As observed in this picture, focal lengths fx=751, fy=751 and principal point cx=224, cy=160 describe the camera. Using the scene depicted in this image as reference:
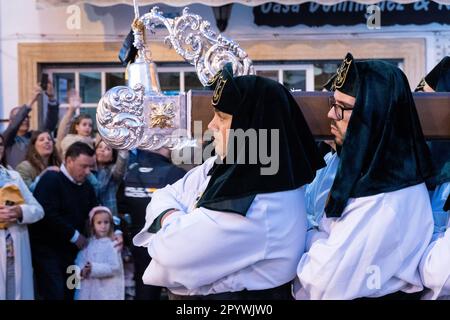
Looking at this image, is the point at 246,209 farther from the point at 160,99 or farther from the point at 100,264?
the point at 100,264

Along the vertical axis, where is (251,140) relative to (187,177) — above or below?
above

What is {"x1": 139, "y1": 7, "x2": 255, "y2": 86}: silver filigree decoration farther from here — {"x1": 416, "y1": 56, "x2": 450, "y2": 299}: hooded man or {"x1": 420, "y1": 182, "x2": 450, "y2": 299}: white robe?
{"x1": 420, "y1": 182, "x2": 450, "y2": 299}: white robe

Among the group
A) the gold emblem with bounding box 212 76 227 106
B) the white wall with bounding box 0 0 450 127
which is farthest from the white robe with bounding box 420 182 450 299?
the white wall with bounding box 0 0 450 127

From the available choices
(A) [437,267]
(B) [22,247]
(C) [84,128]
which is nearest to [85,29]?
(C) [84,128]

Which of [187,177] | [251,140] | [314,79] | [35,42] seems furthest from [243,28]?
[251,140]

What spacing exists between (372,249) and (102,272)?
240 cm

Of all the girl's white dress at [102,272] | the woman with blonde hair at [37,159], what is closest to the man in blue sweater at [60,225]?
the girl's white dress at [102,272]

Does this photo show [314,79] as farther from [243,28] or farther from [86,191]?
[86,191]

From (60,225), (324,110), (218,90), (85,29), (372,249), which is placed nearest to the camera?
(372,249)

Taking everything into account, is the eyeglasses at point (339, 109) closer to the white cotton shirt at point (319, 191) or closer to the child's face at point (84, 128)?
the white cotton shirt at point (319, 191)

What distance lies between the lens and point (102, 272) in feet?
14.4

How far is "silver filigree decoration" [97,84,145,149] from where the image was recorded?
267cm
